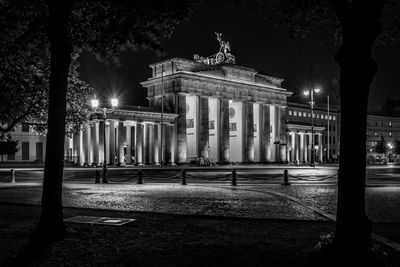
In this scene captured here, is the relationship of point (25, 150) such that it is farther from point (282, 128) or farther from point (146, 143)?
point (282, 128)

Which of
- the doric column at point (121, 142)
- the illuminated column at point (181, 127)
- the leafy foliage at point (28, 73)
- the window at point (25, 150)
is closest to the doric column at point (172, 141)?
the illuminated column at point (181, 127)

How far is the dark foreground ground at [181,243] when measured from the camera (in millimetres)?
7687

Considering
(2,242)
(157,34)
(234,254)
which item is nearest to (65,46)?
(157,34)

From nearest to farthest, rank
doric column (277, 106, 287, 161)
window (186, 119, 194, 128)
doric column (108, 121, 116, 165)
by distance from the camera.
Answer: doric column (108, 121, 116, 165) → window (186, 119, 194, 128) → doric column (277, 106, 287, 161)

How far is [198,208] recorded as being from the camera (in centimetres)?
1588

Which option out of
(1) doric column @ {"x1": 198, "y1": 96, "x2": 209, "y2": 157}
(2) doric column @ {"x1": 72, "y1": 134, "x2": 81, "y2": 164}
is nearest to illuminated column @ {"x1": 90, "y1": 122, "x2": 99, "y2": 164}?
(2) doric column @ {"x1": 72, "y1": 134, "x2": 81, "y2": 164}

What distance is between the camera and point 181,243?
30.6ft

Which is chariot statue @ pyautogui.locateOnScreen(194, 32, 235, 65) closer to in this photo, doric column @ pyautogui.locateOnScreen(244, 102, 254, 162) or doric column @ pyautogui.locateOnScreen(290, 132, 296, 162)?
doric column @ pyautogui.locateOnScreen(244, 102, 254, 162)

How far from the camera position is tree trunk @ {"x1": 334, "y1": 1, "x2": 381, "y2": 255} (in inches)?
282

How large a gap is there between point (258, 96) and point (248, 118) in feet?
18.0

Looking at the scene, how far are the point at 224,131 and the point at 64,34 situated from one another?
265 ft

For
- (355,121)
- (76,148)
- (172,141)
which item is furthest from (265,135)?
(355,121)

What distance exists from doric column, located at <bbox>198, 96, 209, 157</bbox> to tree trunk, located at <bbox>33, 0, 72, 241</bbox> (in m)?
76.1

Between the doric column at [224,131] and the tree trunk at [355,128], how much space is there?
82853mm
